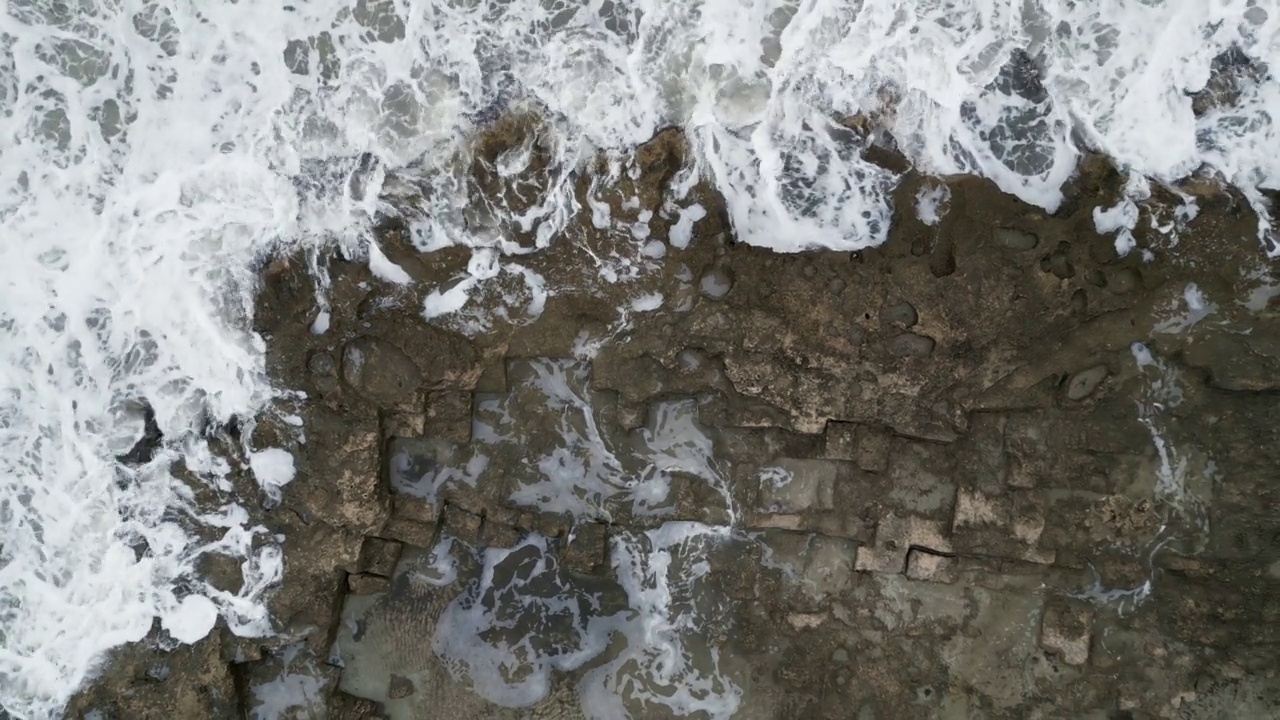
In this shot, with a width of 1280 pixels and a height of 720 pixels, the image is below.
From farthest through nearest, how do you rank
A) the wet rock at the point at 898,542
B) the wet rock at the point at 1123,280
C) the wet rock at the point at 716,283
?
the wet rock at the point at 898,542
the wet rock at the point at 716,283
the wet rock at the point at 1123,280

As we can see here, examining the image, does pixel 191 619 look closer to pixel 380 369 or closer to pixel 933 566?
pixel 380 369

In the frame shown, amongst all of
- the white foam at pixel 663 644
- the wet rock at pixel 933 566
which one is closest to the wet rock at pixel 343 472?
the white foam at pixel 663 644

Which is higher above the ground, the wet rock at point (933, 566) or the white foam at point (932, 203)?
the white foam at point (932, 203)

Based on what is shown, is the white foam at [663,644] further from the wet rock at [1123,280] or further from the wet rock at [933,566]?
the wet rock at [1123,280]

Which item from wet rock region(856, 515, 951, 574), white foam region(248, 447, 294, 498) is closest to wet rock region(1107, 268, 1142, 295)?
wet rock region(856, 515, 951, 574)

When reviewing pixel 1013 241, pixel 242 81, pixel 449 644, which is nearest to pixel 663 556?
pixel 449 644

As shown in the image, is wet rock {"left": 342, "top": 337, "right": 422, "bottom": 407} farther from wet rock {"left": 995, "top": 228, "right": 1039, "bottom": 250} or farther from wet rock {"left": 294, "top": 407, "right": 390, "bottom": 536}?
wet rock {"left": 995, "top": 228, "right": 1039, "bottom": 250}

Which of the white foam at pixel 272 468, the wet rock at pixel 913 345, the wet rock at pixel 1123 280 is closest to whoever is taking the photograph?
the wet rock at pixel 1123 280

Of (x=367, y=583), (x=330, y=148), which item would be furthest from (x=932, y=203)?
(x=367, y=583)
